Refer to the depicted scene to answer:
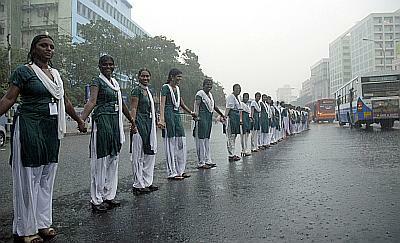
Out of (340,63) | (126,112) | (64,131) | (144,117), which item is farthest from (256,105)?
(340,63)

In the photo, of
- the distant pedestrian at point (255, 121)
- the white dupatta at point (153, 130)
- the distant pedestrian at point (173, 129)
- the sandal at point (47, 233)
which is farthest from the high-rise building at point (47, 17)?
the sandal at point (47, 233)

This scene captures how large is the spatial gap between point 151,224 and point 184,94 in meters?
45.0

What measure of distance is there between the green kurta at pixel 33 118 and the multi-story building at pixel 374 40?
66.7 m

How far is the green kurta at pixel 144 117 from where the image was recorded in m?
6.80

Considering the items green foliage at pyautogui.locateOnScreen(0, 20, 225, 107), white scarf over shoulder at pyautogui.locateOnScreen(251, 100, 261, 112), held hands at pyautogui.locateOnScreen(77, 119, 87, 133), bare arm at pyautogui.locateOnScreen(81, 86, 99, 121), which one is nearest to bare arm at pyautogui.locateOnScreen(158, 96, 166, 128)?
bare arm at pyautogui.locateOnScreen(81, 86, 99, 121)

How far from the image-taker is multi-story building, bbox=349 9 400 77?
78750 mm

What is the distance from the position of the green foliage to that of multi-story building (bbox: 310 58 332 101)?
88903 mm

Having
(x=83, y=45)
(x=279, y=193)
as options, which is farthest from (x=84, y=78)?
(x=279, y=193)

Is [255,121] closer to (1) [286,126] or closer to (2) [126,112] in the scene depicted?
(2) [126,112]

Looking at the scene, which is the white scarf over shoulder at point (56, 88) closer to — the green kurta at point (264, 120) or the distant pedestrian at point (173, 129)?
the distant pedestrian at point (173, 129)

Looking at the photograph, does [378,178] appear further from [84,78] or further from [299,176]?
[84,78]

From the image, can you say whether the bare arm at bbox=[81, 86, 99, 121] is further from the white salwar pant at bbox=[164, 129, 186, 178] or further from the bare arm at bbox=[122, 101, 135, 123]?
the white salwar pant at bbox=[164, 129, 186, 178]

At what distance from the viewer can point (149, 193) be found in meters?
6.59

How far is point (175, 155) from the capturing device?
8.06 m
